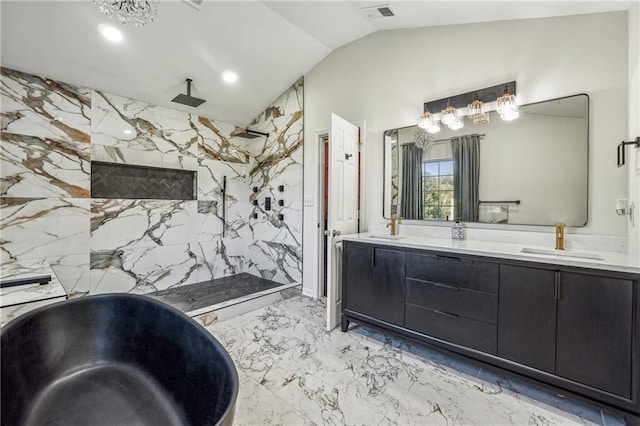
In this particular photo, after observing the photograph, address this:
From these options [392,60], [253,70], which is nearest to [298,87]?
[253,70]

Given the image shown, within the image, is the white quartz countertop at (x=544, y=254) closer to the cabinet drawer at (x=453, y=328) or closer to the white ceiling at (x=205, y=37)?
the cabinet drawer at (x=453, y=328)

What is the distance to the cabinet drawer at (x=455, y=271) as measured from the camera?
202cm

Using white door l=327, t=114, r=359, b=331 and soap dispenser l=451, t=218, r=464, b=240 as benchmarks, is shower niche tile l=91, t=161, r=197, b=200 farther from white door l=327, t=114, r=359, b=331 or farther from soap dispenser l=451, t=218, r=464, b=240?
soap dispenser l=451, t=218, r=464, b=240

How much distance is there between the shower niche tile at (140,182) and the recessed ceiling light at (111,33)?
1.43m

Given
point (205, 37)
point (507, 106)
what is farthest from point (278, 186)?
point (507, 106)

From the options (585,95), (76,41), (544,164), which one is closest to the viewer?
(585,95)

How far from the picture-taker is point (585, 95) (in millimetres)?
2129

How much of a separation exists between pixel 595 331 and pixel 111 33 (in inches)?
175

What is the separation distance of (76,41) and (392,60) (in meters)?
3.13

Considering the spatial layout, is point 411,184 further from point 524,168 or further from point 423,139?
point 524,168

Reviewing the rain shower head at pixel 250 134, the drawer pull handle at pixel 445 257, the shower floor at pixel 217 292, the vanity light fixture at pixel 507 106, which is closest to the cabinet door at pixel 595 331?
the drawer pull handle at pixel 445 257

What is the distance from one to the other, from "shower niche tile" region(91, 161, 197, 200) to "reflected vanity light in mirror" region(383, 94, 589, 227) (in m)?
3.30

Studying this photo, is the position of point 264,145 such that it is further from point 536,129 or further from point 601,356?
point 601,356

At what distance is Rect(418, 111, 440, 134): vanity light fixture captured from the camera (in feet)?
9.25
